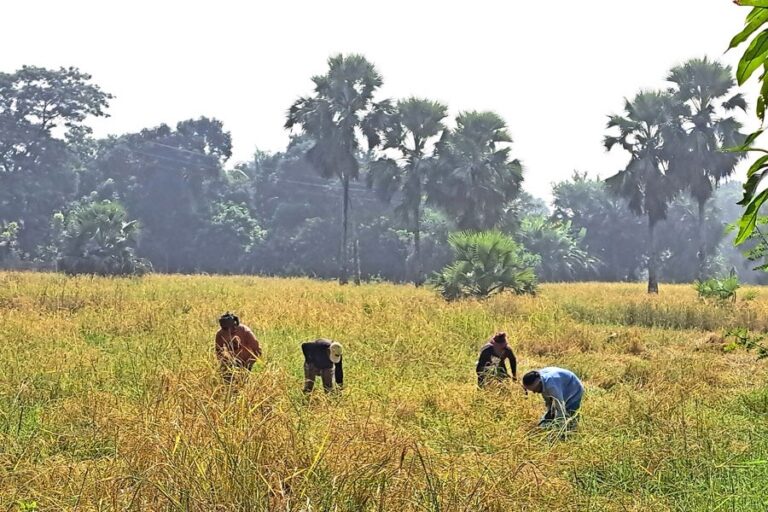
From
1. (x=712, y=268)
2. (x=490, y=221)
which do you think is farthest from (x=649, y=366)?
(x=712, y=268)

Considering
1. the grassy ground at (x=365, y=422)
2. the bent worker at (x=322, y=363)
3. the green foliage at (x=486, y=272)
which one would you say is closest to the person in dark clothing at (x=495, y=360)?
the grassy ground at (x=365, y=422)

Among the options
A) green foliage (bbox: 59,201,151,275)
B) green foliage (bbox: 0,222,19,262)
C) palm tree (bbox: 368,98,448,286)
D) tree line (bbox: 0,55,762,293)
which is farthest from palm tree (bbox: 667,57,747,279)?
green foliage (bbox: 0,222,19,262)

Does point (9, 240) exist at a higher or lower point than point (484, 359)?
higher

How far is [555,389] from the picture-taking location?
242 inches

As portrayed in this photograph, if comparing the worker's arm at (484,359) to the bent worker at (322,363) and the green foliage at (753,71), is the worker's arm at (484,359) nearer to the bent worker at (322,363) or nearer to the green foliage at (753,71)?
the bent worker at (322,363)

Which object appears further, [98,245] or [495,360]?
[98,245]

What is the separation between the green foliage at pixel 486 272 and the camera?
19.2 m

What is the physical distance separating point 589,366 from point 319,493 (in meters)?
7.64

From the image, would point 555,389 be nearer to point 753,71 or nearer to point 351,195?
point 753,71

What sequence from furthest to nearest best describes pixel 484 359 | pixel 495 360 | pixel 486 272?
pixel 486 272
pixel 484 359
pixel 495 360

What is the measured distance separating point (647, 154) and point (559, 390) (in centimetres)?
2634

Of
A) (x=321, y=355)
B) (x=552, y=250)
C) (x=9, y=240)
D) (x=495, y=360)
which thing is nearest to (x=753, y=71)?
(x=321, y=355)

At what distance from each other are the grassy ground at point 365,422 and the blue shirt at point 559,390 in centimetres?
28

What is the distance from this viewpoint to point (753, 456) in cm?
554
